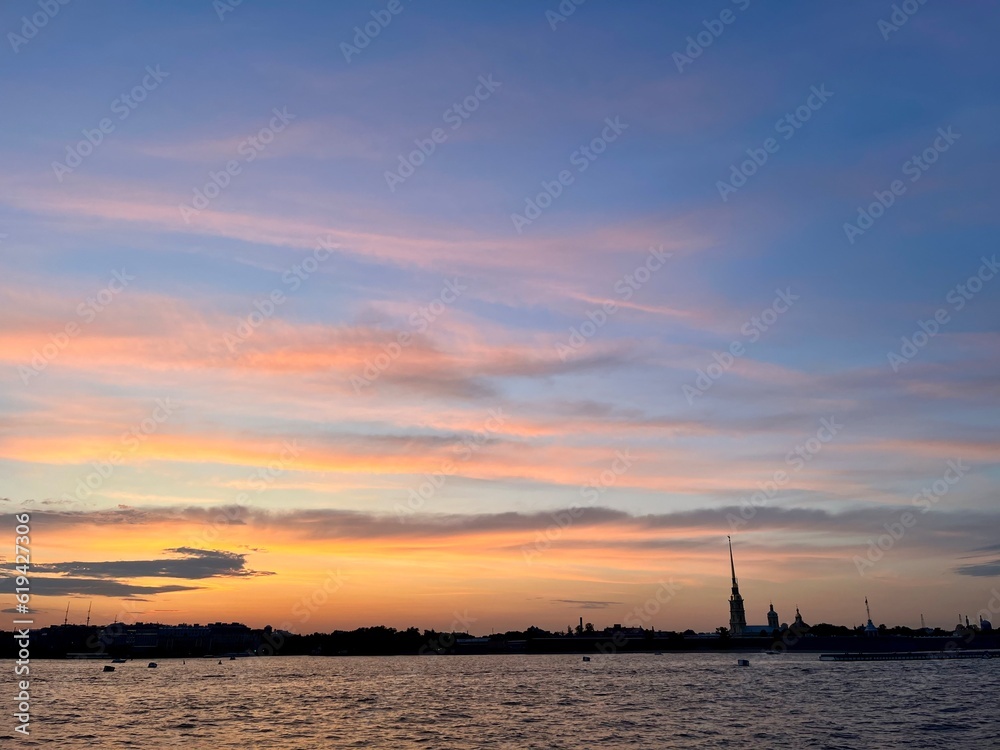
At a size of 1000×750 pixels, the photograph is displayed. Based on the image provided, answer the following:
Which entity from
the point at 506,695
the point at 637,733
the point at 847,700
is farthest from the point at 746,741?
the point at 506,695

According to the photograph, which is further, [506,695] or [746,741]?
[506,695]

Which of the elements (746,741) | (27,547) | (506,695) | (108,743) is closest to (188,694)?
(506,695)

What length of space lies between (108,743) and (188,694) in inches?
2565

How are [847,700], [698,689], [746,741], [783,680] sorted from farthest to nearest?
[783,680] < [698,689] < [847,700] < [746,741]

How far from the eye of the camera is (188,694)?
123 m

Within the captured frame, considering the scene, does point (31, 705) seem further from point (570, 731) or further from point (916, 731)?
point (916, 731)

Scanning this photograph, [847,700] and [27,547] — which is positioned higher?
[27,547]

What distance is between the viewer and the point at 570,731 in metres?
70.6

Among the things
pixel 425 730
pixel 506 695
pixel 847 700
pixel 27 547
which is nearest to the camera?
pixel 27 547

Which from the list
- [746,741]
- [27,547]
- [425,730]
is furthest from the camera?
[425,730]

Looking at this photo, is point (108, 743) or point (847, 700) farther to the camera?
point (847, 700)

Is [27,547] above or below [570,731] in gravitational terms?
above

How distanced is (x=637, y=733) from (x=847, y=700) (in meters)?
44.5

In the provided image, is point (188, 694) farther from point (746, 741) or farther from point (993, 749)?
point (993, 749)
